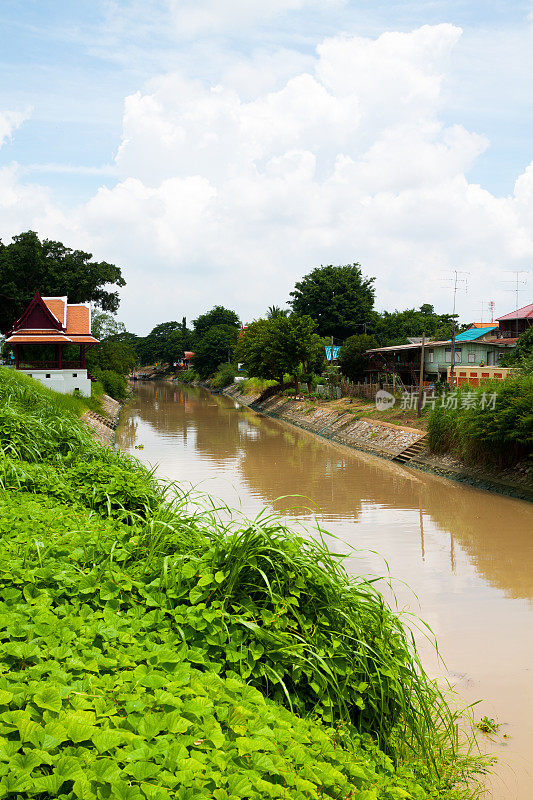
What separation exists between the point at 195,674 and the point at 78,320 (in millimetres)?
35824

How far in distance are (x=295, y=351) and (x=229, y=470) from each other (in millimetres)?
25380

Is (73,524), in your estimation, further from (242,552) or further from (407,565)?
(407,565)

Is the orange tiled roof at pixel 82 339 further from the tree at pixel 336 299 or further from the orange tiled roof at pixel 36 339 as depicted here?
the tree at pixel 336 299

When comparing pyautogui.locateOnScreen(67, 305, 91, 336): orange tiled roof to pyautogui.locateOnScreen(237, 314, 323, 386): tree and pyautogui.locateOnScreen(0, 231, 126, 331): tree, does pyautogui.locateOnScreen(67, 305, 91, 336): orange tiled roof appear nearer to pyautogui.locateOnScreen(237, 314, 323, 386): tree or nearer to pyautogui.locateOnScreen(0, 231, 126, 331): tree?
pyautogui.locateOnScreen(0, 231, 126, 331): tree

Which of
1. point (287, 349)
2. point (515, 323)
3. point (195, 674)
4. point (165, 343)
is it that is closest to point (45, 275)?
point (287, 349)

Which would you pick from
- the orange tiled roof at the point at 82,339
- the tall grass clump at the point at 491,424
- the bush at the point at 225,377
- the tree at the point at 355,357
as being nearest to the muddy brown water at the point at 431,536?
the tall grass clump at the point at 491,424

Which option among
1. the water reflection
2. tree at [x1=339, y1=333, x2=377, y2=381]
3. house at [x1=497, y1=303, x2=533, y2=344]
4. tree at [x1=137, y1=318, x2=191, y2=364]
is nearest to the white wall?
the water reflection

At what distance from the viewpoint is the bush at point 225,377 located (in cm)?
7725

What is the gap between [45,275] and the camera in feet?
142

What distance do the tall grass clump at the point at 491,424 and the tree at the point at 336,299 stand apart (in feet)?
151

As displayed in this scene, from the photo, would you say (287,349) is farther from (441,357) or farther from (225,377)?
(225,377)

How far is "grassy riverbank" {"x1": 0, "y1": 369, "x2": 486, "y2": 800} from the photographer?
2.61 m

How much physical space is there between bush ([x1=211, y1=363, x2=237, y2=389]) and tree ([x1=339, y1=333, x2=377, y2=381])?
107 ft

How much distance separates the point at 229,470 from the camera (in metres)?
21.5
